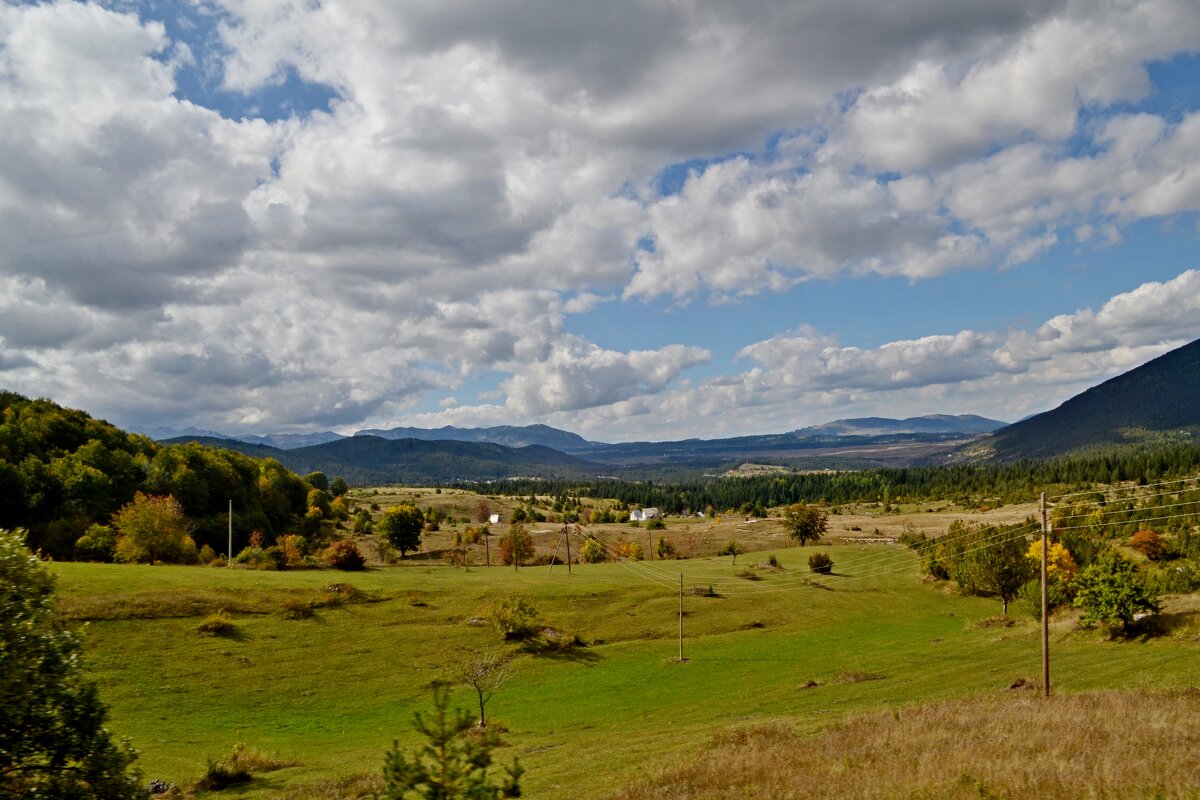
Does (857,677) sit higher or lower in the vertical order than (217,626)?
lower

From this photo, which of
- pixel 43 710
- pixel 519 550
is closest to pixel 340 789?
pixel 43 710

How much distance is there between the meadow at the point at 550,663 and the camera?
1628 inches

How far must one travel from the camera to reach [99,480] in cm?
11469

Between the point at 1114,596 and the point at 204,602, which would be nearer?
the point at 1114,596

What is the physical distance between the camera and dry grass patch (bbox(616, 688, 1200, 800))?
18703 mm

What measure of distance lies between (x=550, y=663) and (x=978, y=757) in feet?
174

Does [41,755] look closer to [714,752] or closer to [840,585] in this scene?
[714,752]

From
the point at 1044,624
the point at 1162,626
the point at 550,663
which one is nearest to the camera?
the point at 1044,624

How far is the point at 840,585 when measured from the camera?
112062mm

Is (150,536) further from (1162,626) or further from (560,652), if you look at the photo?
(1162,626)

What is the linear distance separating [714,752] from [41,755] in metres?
24.3

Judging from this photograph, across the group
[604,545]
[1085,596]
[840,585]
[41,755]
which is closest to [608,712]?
[41,755]

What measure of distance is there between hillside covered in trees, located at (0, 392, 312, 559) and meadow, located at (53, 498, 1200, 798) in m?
42.5

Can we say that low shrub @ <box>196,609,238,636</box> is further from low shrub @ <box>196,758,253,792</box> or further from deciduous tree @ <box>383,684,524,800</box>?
deciduous tree @ <box>383,684,524,800</box>
